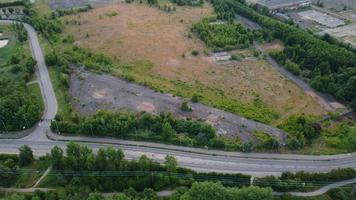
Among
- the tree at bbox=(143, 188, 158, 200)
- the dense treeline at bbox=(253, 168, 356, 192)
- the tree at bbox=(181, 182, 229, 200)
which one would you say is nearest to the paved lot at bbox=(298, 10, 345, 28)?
the dense treeline at bbox=(253, 168, 356, 192)

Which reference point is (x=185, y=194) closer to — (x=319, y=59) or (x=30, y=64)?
(x=319, y=59)

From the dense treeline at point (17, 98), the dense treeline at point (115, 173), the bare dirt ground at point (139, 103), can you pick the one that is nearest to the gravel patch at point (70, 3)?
the dense treeline at point (17, 98)

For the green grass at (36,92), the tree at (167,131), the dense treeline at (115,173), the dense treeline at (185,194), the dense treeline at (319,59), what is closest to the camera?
the dense treeline at (185,194)

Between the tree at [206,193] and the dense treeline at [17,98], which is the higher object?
the dense treeline at [17,98]

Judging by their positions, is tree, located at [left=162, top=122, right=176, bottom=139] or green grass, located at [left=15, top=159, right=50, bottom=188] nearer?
green grass, located at [left=15, top=159, right=50, bottom=188]

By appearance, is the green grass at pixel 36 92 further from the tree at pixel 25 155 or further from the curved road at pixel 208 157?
the tree at pixel 25 155

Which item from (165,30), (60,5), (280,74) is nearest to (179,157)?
(280,74)

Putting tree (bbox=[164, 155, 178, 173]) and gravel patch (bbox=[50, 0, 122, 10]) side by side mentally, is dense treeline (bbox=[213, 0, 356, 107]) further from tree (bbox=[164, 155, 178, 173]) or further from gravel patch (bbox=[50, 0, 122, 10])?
gravel patch (bbox=[50, 0, 122, 10])
